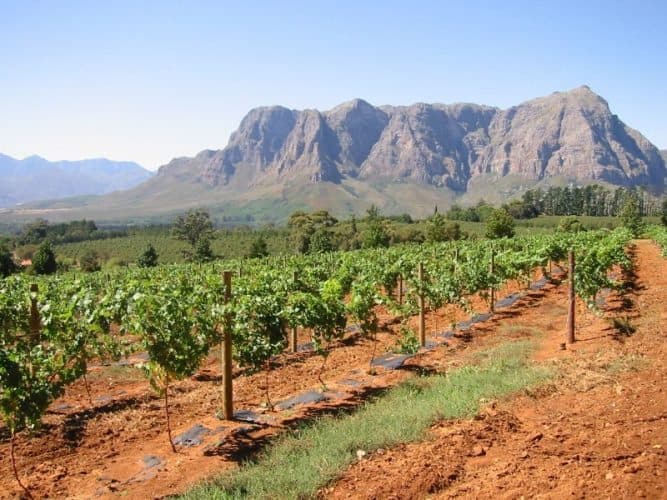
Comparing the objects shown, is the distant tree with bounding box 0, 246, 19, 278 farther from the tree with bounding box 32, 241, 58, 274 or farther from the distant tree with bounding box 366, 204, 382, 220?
the distant tree with bounding box 366, 204, 382, 220

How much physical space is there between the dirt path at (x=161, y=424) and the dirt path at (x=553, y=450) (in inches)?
109

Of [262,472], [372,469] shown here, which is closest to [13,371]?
[262,472]

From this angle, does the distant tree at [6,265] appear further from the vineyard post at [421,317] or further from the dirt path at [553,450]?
the dirt path at [553,450]

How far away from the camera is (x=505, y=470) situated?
5.46m

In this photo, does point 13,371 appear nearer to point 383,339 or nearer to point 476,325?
point 383,339

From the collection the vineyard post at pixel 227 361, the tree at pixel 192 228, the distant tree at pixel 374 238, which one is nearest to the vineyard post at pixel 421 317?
the vineyard post at pixel 227 361

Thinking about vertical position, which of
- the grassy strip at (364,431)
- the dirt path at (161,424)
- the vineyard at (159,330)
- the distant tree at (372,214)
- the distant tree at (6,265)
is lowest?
the distant tree at (6,265)

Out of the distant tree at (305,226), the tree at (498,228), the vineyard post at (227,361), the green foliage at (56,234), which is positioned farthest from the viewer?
the green foliage at (56,234)

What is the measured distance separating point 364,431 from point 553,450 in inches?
103

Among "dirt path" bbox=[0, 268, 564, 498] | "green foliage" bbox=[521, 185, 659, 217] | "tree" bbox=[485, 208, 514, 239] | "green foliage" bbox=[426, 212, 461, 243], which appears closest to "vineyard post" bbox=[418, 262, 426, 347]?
"dirt path" bbox=[0, 268, 564, 498]

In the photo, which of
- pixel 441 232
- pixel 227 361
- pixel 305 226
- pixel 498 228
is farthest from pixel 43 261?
pixel 498 228

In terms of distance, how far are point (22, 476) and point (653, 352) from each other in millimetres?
11557

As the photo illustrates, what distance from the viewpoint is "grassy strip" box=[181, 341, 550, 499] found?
6062mm

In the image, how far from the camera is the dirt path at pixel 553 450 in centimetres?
498
